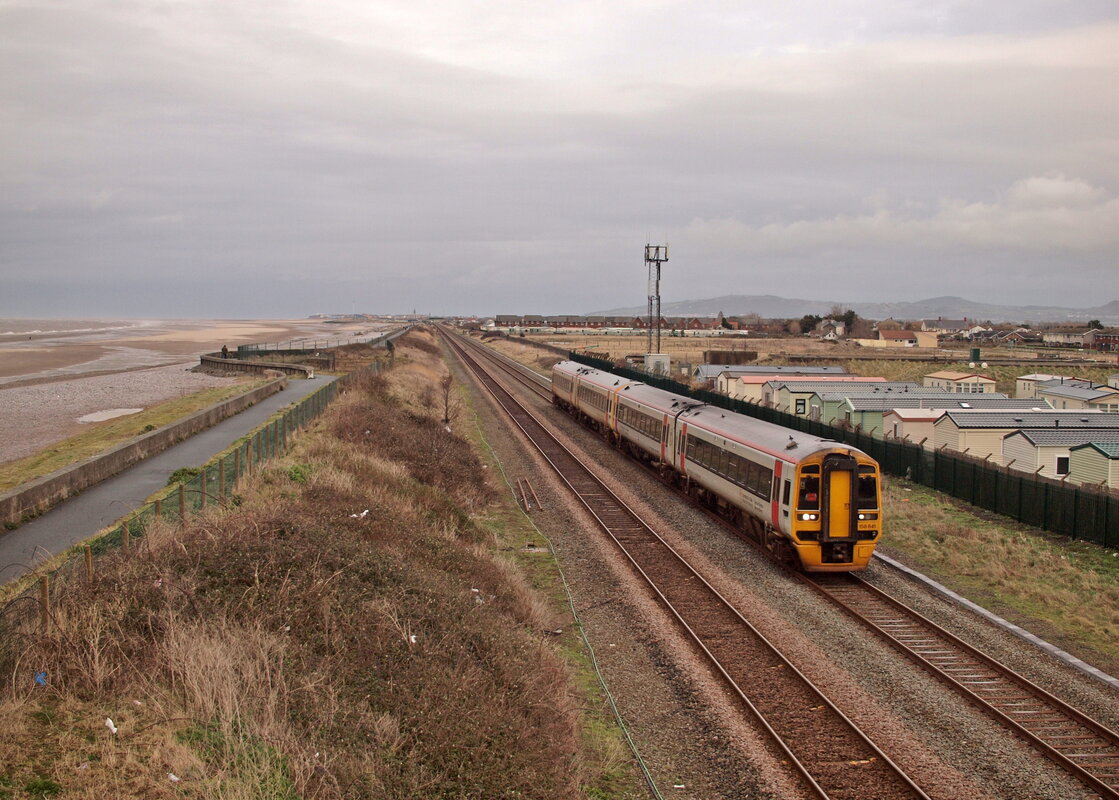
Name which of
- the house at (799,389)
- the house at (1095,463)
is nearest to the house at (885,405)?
the house at (799,389)

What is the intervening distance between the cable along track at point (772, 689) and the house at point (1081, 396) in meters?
35.0

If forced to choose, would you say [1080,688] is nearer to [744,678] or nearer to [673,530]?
[744,678]

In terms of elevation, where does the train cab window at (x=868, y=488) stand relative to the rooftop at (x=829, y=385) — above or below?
below

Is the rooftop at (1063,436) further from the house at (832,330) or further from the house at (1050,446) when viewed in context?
the house at (832,330)

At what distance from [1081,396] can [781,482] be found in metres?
37.6

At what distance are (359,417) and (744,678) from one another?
750 inches

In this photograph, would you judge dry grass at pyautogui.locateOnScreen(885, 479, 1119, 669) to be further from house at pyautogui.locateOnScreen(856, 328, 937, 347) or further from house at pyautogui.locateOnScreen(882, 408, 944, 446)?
house at pyautogui.locateOnScreen(856, 328, 937, 347)

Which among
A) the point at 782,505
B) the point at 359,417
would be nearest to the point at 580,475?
the point at 359,417

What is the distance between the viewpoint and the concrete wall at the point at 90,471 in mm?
15586

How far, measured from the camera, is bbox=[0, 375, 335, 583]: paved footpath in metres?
13.6

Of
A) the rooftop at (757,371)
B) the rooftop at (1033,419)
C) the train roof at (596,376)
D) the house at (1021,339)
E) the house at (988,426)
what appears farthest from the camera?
the house at (1021,339)

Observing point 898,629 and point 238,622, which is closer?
point 238,622

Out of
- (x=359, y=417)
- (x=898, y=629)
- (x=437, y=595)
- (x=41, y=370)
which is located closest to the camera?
(x=437, y=595)

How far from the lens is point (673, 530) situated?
21.4 metres
